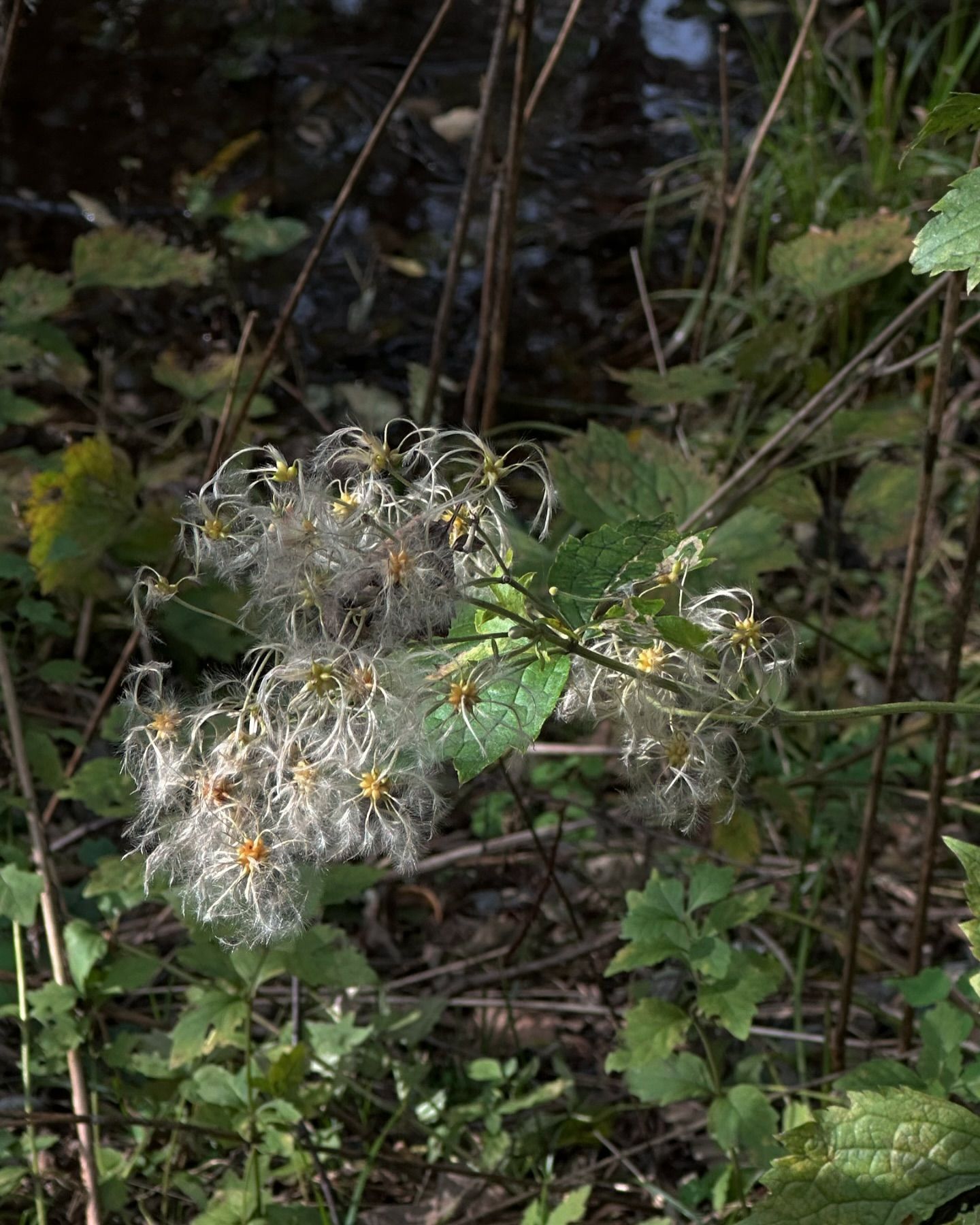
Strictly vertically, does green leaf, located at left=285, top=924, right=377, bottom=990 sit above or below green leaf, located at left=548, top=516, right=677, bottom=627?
below

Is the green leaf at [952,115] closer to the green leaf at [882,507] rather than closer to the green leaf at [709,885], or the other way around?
the green leaf at [709,885]

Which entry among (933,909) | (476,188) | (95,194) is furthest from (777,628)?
(95,194)

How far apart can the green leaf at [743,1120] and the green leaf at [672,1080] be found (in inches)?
1.6

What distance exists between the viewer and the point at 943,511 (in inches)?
141

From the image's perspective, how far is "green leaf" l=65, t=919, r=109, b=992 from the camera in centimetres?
193

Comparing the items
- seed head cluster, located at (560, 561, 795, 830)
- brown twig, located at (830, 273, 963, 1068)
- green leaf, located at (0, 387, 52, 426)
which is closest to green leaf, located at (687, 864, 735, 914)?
brown twig, located at (830, 273, 963, 1068)

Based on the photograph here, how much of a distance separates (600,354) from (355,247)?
3.12 ft

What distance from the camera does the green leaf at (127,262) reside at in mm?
3170

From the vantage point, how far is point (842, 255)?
Result: 8.89ft

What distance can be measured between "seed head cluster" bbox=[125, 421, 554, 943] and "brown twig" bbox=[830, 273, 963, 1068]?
73cm

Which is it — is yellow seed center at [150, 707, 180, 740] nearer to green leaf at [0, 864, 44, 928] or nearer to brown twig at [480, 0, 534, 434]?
green leaf at [0, 864, 44, 928]

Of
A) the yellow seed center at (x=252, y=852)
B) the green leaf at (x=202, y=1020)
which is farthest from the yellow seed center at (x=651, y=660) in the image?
the green leaf at (x=202, y=1020)

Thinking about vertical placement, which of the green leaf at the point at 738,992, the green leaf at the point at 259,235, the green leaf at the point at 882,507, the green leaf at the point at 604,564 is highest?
the green leaf at the point at 604,564

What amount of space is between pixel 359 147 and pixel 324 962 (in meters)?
3.65
